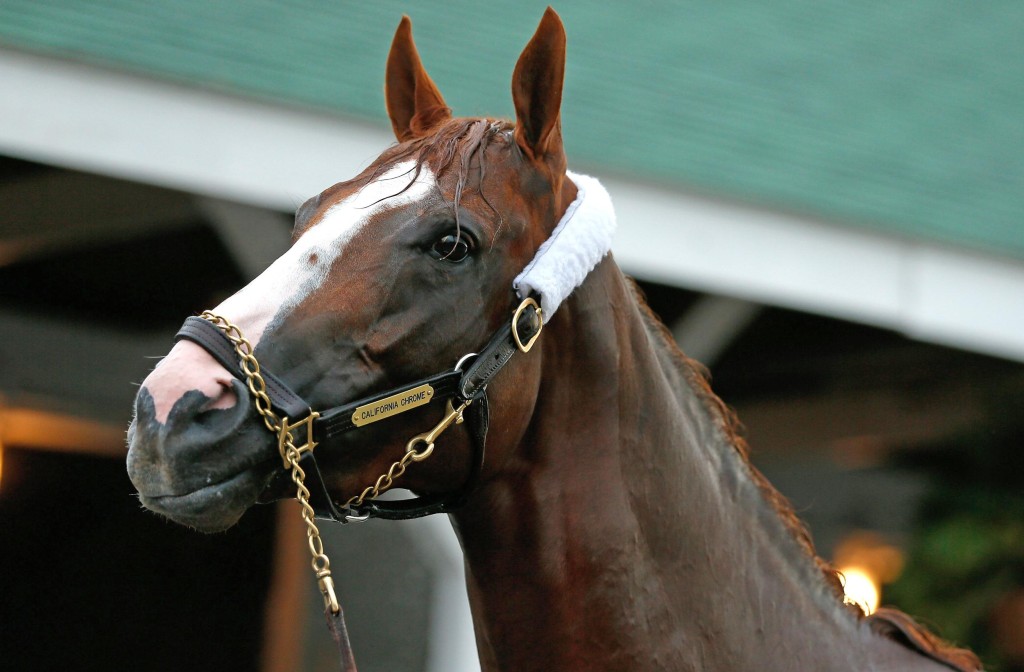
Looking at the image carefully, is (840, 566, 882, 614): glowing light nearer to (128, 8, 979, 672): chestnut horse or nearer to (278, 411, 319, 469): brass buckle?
(128, 8, 979, 672): chestnut horse

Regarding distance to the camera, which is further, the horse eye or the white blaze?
the horse eye

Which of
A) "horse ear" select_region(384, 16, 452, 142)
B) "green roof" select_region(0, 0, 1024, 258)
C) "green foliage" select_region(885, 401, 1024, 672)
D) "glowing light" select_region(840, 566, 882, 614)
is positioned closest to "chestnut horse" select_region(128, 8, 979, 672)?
"horse ear" select_region(384, 16, 452, 142)

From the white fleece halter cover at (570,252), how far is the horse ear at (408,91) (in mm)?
367

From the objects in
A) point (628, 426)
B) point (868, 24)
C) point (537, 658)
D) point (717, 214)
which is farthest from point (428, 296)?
point (868, 24)

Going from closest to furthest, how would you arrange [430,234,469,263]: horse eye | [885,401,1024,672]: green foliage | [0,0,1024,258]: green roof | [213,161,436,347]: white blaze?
[213,161,436,347]: white blaze, [430,234,469,263]: horse eye, [0,0,1024,258]: green roof, [885,401,1024,672]: green foliage

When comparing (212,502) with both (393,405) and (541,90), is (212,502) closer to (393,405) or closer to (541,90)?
(393,405)

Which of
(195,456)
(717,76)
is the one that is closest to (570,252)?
(195,456)

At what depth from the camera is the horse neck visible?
187cm

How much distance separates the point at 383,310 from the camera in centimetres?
176

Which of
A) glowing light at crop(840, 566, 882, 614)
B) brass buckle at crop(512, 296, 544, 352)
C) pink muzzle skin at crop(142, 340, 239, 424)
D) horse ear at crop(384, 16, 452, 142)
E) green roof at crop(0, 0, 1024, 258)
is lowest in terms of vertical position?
pink muzzle skin at crop(142, 340, 239, 424)

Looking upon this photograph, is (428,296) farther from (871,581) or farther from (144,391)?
(871,581)

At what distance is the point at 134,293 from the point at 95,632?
2.23m

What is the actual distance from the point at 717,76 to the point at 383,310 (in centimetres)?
454

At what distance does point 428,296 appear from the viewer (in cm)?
179
